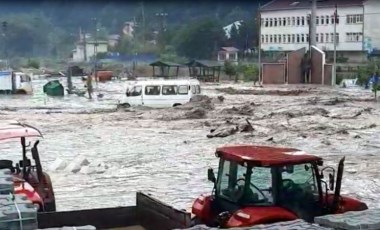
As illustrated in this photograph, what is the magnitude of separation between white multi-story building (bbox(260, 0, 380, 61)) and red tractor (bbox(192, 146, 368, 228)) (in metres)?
61.8

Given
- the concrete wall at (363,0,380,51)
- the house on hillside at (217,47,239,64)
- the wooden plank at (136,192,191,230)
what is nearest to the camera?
the wooden plank at (136,192,191,230)

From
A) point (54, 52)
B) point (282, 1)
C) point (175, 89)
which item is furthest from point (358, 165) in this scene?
point (54, 52)

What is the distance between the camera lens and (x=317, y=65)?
52781mm

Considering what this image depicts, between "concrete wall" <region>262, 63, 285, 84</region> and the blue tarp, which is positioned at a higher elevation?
the blue tarp

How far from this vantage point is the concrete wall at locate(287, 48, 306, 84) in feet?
177

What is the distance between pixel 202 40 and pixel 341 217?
3179 inches

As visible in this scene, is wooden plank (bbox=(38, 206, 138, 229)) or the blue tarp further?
the blue tarp

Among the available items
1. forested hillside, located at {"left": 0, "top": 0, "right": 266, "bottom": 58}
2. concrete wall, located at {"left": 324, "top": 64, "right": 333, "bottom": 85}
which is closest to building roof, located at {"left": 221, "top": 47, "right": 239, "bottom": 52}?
forested hillside, located at {"left": 0, "top": 0, "right": 266, "bottom": 58}

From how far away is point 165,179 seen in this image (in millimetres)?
15320

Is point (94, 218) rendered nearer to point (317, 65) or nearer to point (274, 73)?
point (317, 65)

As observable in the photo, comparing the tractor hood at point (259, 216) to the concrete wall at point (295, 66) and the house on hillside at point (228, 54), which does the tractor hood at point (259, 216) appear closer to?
the concrete wall at point (295, 66)

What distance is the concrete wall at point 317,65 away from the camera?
52125mm

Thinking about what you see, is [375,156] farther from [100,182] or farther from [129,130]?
[129,130]

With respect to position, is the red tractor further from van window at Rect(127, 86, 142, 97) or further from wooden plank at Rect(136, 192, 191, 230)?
van window at Rect(127, 86, 142, 97)
